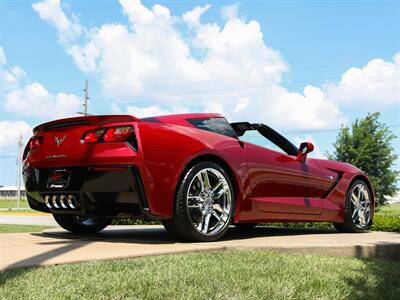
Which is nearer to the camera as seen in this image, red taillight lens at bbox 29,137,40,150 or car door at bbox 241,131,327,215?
red taillight lens at bbox 29,137,40,150

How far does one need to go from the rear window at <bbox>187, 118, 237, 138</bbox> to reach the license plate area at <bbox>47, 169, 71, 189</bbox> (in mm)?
1291

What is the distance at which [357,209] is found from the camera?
20.9 feet

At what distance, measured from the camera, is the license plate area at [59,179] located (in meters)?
4.19

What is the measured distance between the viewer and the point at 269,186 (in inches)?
196

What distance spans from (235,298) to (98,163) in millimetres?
1962

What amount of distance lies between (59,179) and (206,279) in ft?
6.86

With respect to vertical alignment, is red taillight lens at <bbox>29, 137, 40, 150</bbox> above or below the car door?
above

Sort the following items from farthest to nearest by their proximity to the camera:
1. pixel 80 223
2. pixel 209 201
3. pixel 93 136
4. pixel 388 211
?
pixel 388 211 → pixel 80 223 → pixel 209 201 → pixel 93 136

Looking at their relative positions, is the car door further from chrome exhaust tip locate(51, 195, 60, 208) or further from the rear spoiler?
chrome exhaust tip locate(51, 195, 60, 208)

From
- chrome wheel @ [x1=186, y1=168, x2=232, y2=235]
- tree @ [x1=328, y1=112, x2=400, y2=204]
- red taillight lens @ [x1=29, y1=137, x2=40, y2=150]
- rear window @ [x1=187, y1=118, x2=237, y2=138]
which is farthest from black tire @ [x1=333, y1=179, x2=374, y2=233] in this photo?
tree @ [x1=328, y1=112, x2=400, y2=204]

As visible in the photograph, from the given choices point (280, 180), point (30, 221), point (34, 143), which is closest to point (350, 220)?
point (280, 180)

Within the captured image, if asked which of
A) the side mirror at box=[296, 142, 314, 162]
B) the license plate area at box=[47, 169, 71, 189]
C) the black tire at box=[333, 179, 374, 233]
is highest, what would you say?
the side mirror at box=[296, 142, 314, 162]

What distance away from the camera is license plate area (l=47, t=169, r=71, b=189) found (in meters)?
4.19

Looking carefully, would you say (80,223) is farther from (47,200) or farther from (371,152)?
(371,152)
